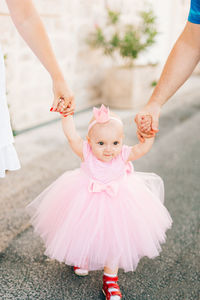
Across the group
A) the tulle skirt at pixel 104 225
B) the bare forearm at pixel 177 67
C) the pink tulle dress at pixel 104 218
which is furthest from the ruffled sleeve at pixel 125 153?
the bare forearm at pixel 177 67

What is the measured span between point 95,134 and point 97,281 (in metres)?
0.78

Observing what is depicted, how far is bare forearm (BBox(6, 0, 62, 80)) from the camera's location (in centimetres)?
150

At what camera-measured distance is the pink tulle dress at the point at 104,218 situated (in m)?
1.54

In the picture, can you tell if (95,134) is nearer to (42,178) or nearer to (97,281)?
(97,281)

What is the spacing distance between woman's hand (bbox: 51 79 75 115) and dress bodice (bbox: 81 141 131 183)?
0.63 feet

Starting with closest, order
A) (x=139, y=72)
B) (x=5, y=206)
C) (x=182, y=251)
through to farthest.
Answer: (x=182, y=251), (x=5, y=206), (x=139, y=72)

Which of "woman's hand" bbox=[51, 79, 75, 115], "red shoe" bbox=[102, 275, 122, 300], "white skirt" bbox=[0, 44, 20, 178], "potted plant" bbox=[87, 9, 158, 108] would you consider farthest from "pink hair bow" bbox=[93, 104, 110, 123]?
"potted plant" bbox=[87, 9, 158, 108]

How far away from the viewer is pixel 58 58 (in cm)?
459

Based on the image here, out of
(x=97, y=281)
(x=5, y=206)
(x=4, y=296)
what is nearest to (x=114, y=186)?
(x=97, y=281)

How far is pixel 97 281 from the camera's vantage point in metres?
1.77

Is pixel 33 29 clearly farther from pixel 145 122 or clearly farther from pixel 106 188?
pixel 106 188

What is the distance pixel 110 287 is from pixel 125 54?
419cm

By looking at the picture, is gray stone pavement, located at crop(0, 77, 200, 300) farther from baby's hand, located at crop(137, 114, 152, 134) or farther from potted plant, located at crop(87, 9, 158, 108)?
potted plant, located at crop(87, 9, 158, 108)

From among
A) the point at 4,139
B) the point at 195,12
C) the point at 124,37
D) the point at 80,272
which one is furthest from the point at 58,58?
the point at 4,139
